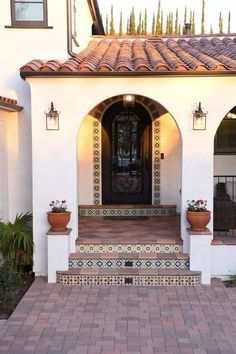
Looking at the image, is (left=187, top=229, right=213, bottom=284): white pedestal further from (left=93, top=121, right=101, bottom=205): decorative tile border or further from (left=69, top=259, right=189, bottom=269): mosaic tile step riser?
(left=93, top=121, right=101, bottom=205): decorative tile border

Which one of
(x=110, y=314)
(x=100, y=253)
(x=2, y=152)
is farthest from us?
(x=2, y=152)

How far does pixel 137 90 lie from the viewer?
8906 millimetres

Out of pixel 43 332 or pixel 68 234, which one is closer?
pixel 43 332

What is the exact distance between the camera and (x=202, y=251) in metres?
8.60

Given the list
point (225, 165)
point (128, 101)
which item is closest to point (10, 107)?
point (128, 101)

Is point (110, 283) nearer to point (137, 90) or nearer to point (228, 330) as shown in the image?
point (228, 330)

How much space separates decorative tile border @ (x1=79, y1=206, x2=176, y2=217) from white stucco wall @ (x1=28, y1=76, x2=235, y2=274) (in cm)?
322

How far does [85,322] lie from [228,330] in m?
2.12

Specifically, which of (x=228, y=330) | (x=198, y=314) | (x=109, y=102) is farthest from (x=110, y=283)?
(x=109, y=102)

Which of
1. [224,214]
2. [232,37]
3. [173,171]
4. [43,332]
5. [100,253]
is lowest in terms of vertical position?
[43,332]

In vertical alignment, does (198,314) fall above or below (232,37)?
below

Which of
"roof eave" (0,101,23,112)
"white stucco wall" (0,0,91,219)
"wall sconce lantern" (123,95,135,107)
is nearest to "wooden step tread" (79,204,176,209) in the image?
"white stucco wall" (0,0,91,219)

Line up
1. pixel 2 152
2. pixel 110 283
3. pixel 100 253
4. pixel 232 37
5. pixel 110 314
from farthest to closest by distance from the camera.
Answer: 1. pixel 232 37
2. pixel 2 152
3. pixel 100 253
4. pixel 110 283
5. pixel 110 314

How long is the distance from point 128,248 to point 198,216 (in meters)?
1.57
